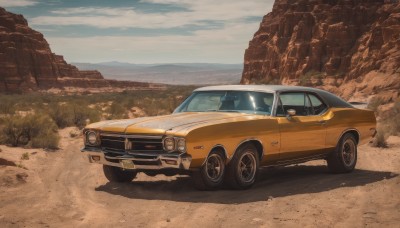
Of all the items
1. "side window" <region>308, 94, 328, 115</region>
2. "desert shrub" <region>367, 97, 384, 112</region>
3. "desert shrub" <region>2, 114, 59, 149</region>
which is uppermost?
"side window" <region>308, 94, 328, 115</region>

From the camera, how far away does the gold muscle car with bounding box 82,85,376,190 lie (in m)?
7.15

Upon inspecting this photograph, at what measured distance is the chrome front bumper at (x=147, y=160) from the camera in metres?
6.97

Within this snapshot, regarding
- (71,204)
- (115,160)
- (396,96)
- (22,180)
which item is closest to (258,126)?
(115,160)

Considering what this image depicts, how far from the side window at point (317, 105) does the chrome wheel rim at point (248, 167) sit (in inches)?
75.7

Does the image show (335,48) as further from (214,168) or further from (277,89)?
(214,168)

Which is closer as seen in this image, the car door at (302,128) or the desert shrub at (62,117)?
the car door at (302,128)

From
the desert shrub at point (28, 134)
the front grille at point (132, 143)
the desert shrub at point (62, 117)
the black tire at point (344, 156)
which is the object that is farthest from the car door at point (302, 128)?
the desert shrub at point (62, 117)

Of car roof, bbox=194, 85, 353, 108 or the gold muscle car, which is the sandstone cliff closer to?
car roof, bbox=194, 85, 353, 108

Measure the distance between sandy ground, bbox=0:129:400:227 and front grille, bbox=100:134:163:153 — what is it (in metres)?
0.64

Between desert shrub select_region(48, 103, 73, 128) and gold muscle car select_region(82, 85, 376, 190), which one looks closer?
gold muscle car select_region(82, 85, 376, 190)

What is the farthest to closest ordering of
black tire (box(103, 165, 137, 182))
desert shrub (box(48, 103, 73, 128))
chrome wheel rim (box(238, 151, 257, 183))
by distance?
desert shrub (box(48, 103, 73, 128))
black tire (box(103, 165, 137, 182))
chrome wheel rim (box(238, 151, 257, 183))

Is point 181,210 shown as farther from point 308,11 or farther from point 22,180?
point 308,11

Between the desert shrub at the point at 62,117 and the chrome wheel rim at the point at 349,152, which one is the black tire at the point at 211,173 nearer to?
the chrome wheel rim at the point at 349,152

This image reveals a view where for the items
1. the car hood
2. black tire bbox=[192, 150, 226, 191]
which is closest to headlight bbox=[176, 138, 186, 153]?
the car hood
